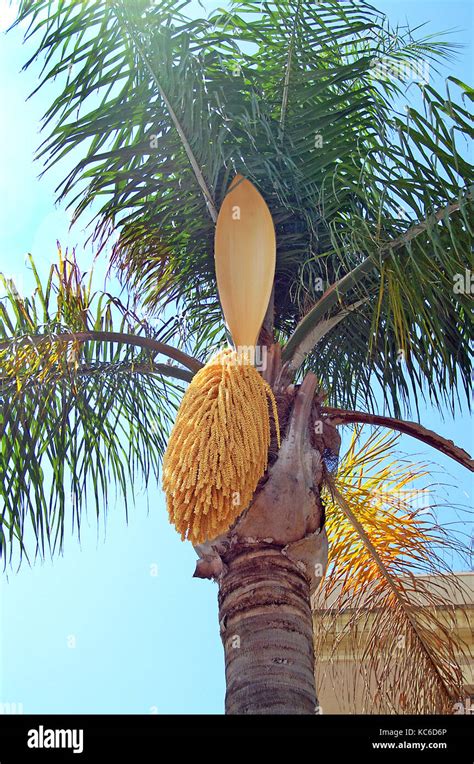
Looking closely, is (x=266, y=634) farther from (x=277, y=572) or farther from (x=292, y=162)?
(x=292, y=162)

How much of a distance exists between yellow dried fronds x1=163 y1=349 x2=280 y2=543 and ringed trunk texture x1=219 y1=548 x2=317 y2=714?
0.39 metres

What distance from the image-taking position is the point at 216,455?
4812 millimetres

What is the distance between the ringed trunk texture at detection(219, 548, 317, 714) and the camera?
4.91m

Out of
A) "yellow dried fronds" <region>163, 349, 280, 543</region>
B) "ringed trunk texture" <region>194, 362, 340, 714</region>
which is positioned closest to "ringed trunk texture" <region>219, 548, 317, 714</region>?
"ringed trunk texture" <region>194, 362, 340, 714</region>

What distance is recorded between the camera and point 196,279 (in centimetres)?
724

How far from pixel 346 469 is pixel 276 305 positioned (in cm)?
141

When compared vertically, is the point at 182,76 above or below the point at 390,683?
above

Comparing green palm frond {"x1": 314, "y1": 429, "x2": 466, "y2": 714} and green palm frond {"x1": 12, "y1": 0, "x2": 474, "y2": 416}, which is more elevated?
green palm frond {"x1": 12, "y1": 0, "x2": 474, "y2": 416}
